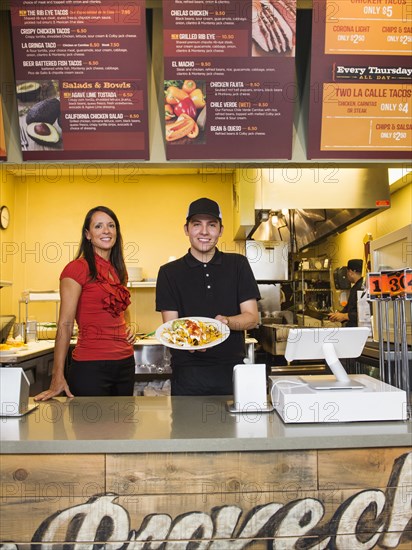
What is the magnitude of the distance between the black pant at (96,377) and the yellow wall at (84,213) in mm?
3745

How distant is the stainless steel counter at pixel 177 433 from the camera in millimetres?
1372

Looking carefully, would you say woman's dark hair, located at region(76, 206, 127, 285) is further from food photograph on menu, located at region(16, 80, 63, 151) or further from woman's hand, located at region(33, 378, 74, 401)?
woman's hand, located at region(33, 378, 74, 401)

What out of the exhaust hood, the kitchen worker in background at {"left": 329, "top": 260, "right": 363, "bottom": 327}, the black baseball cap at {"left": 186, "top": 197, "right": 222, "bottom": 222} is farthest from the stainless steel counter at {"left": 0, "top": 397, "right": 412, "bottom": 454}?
the kitchen worker in background at {"left": 329, "top": 260, "right": 363, "bottom": 327}

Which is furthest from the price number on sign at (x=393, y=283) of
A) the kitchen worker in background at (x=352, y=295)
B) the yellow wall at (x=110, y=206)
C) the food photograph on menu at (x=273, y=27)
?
the yellow wall at (x=110, y=206)

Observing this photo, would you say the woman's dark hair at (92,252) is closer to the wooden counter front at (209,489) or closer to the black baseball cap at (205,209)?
the black baseball cap at (205,209)

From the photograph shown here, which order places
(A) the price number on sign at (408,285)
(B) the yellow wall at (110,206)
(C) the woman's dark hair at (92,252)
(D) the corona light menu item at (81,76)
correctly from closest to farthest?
1. (A) the price number on sign at (408,285)
2. (D) the corona light menu item at (81,76)
3. (C) the woman's dark hair at (92,252)
4. (B) the yellow wall at (110,206)

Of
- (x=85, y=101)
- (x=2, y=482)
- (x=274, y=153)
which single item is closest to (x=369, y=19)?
(x=274, y=153)

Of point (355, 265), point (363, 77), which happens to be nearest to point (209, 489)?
point (363, 77)

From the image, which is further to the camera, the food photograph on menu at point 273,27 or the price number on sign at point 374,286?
the food photograph on menu at point 273,27

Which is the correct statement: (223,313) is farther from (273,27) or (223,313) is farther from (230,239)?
(230,239)

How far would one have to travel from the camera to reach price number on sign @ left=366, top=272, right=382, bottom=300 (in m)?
1.75

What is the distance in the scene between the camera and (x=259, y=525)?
1397 mm

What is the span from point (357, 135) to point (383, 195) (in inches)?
59.9

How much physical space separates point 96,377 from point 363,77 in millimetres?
1742
